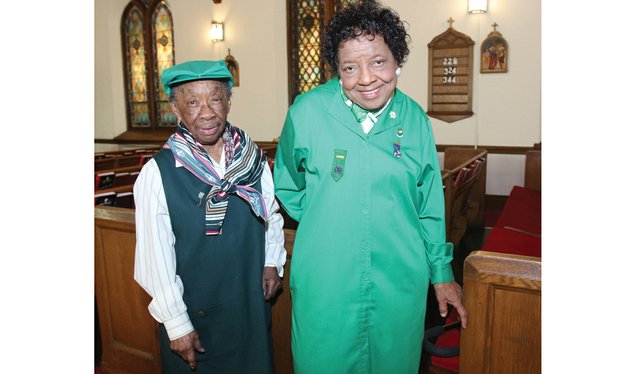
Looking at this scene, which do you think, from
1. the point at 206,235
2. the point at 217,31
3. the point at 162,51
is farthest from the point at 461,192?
the point at 162,51

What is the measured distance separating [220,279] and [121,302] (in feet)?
3.47

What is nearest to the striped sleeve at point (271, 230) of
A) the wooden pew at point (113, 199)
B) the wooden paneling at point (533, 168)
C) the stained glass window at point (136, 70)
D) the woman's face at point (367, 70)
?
the woman's face at point (367, 70)

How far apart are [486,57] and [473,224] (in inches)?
102

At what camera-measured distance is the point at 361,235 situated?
1320 mm

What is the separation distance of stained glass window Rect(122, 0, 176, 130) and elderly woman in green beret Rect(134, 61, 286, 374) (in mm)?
8454

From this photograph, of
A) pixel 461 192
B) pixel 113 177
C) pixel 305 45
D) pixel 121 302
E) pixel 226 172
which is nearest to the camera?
pixel 226 172

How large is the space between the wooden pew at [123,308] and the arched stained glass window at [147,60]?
25.1 ft

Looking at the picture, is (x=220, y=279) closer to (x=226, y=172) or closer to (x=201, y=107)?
(x=226, y=172)

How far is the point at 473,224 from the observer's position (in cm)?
559

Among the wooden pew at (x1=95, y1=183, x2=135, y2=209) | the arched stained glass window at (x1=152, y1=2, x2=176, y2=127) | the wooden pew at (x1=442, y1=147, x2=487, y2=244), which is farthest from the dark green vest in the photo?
the arched stained glass window at (x1=152, y1=2, x2=176, y2=127)

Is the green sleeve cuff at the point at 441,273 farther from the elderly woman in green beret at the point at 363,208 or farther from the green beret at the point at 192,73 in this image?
the green beret at the point at 192,73

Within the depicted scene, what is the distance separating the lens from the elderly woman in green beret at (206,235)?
1312 millimetres
